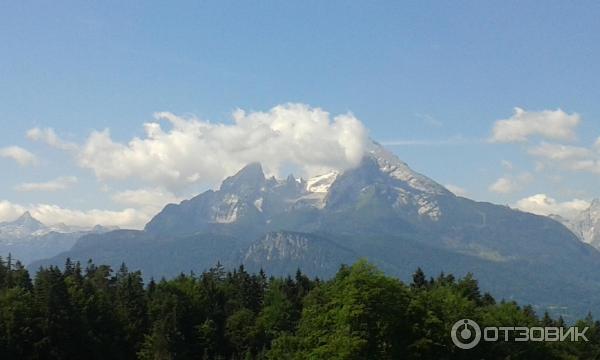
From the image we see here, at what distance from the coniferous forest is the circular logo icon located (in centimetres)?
83

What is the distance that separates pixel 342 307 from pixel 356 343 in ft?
19.4

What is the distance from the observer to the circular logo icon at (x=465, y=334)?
8469 cm

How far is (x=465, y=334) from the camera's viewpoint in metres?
87.4

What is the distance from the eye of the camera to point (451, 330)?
277ft

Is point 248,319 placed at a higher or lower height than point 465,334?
lower

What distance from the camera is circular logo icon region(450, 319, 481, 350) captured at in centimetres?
8469

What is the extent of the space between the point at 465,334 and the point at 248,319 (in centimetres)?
4695

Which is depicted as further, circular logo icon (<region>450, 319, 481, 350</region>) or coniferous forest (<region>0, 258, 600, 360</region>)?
circular logo icon (<region>450, 319, 481, 350</region>)

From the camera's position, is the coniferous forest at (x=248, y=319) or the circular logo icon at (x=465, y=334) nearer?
the coniferous forest at (x=248, y=319)

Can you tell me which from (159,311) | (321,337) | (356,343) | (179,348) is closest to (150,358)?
(179,348)

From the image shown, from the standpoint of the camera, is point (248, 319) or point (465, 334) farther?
point (248, 319)

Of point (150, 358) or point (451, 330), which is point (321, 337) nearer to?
point (451, 330)

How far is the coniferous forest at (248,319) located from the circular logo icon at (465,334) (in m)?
0.83

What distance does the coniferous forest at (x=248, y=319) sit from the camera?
72250mm
